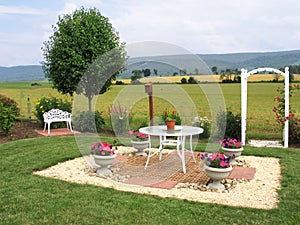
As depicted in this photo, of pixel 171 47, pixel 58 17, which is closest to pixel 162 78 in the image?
pixel 171 47

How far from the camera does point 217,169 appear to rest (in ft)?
15.5

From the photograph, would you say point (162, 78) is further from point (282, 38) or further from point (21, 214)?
point (282, 38)

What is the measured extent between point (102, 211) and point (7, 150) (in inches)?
172

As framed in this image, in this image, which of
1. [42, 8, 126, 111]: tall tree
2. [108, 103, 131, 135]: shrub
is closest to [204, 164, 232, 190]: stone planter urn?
[108, 103, 131, 135]: shrub

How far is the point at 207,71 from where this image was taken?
19.7 ft

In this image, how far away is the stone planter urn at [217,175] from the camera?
186 inches

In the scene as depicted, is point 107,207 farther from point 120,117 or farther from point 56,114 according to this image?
point 56,114

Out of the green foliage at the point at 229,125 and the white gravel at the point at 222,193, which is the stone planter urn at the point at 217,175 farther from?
the green foliage at the point at 229,125

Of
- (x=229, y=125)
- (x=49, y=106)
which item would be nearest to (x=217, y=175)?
(x=229, y=125)

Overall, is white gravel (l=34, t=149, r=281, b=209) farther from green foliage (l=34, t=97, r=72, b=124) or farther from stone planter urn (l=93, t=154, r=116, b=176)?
green foliage (l=34, t=97, r=72, b=124)

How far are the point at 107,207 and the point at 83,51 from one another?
7.01 metres

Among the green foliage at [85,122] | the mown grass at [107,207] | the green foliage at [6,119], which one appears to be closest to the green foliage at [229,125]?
the mown grass at [107,207]

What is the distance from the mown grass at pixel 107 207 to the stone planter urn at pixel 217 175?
712 millimetres

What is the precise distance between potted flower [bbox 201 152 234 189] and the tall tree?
5415 millimetres
